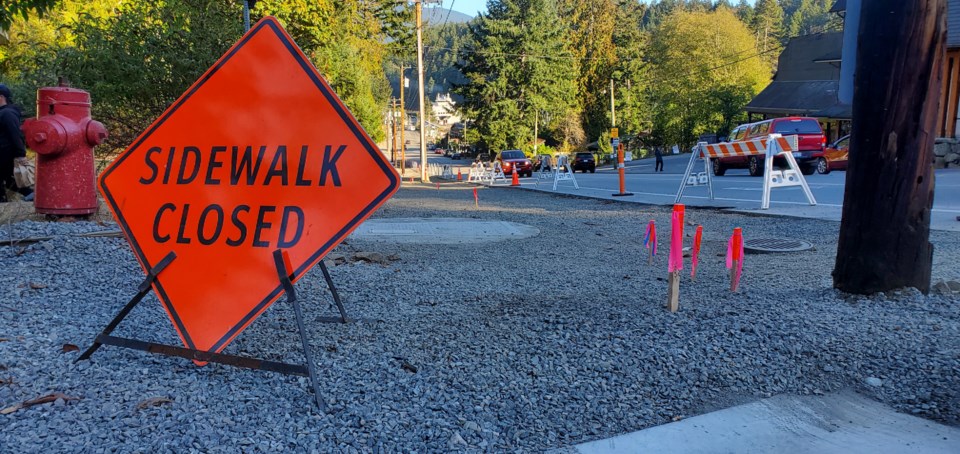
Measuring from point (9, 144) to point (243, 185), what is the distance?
22.1ft

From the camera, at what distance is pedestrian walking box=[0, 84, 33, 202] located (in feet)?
27.8

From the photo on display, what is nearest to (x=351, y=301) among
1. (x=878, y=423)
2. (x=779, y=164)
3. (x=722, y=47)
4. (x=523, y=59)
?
(x=878, y=423)

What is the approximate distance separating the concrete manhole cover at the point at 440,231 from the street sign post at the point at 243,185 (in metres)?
4.94

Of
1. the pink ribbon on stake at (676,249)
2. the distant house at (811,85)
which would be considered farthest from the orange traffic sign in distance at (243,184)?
the distant house at (811,85)

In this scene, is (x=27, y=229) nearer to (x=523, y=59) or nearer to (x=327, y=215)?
(x=327, y=215)

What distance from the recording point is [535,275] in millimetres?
6645

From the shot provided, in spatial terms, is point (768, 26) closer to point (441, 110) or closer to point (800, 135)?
point (800, 135)

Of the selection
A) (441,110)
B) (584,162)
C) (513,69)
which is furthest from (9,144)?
(441,110)

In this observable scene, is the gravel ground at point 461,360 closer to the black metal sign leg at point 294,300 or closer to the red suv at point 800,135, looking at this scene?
the black metal sign leg at point 294,300

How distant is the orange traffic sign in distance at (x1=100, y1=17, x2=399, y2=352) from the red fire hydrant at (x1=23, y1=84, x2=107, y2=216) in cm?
398

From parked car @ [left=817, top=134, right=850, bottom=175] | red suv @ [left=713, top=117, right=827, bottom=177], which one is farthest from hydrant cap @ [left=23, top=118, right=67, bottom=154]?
parked car @ [left=817, top=134, right=850, bottom=175]

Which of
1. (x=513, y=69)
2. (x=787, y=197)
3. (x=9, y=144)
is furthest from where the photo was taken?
(x=513, y=69)

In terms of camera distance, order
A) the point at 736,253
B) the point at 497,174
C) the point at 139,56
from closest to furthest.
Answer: the point at 736,253
the point at 139,56
the point at 497,174

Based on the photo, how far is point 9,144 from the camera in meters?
8.66
